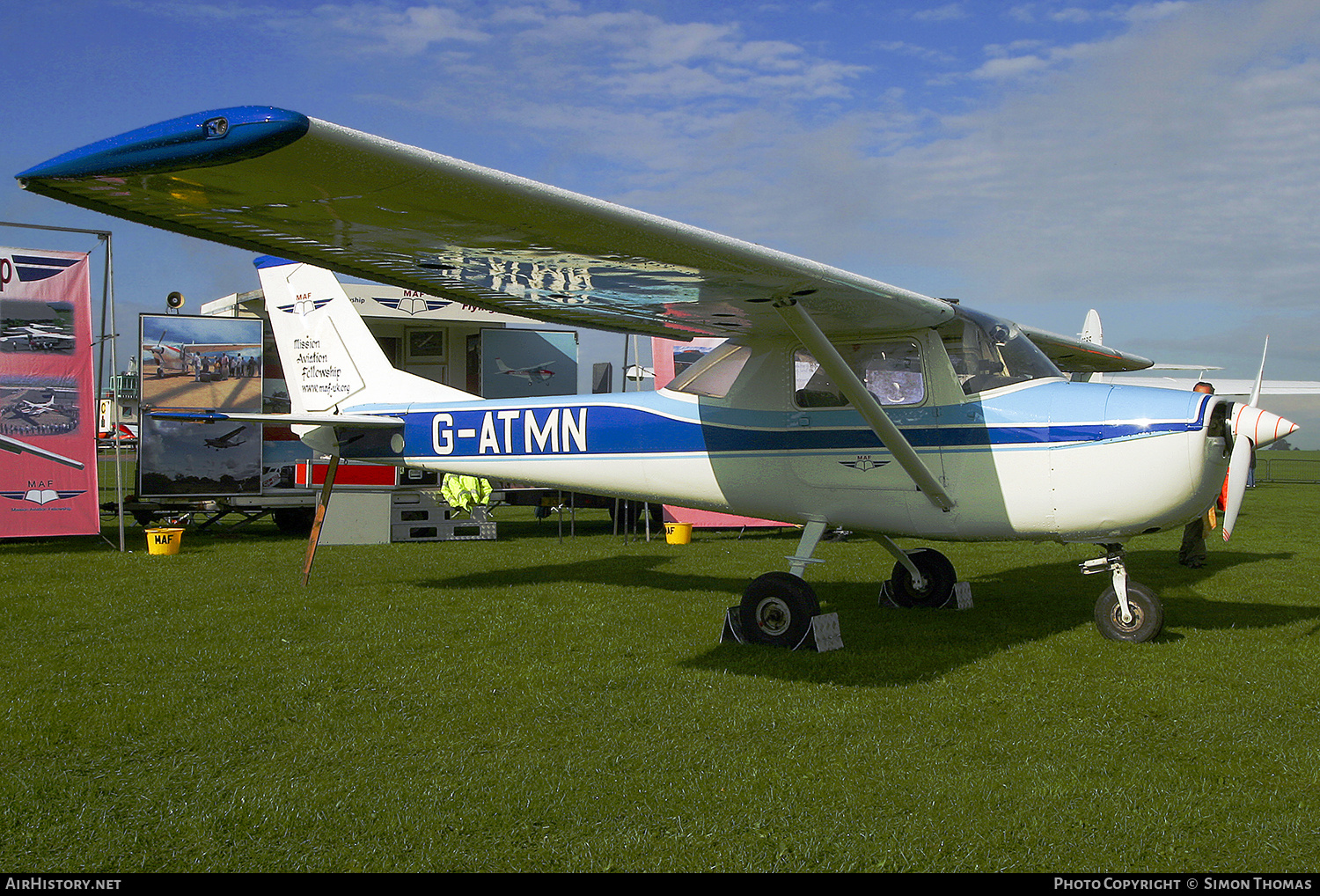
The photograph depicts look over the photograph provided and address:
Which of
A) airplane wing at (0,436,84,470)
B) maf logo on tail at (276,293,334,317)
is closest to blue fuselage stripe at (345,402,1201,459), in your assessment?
maf logo on tail at (276,293,334,317)

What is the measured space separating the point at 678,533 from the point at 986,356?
25.3 feet

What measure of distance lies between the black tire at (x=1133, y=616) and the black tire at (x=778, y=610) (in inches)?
79.6

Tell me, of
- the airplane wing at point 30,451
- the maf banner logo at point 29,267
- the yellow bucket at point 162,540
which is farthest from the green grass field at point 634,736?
the maf banner logo at point 29,267

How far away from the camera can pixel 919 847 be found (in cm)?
308

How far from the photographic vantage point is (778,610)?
6.13m

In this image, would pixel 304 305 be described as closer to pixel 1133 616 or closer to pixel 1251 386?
pixel 1133 616

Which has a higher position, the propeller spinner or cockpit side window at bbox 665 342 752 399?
cockpit side window at bbox 665 342 752 399

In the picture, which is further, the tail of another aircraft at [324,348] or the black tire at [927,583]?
the tail of another aircraft at [324,348]

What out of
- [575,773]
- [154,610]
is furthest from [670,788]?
[154,610]

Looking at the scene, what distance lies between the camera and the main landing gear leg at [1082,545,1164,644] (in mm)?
6117

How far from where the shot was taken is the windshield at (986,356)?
6.14 metres

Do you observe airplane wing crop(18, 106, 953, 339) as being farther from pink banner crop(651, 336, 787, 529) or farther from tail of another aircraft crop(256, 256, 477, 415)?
pink banner crop(651, 336, 787, 529)

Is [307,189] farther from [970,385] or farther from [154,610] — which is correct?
[154,610]

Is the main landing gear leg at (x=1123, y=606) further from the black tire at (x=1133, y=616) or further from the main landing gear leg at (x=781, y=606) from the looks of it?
the main landing gear leg at (x=781, y=606)
